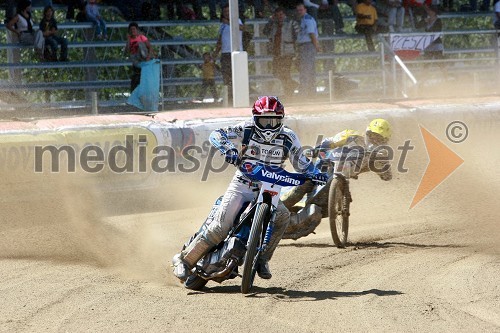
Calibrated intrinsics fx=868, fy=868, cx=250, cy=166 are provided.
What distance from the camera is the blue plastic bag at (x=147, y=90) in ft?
57.3

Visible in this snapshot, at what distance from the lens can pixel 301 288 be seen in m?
8.10

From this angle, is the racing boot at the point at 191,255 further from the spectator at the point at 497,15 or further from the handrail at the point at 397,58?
the spectator at the point at 497,15

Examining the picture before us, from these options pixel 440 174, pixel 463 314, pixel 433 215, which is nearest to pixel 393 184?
pixel 440 174

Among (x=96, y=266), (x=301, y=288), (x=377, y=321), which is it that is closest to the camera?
(x=377, y=321)

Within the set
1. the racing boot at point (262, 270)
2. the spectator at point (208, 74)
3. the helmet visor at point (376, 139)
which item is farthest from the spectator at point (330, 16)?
the racing boot at point (262, 270)

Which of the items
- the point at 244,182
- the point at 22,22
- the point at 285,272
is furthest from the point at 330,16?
the point at 244,182

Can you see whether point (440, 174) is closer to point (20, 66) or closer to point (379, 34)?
point (379, 34)

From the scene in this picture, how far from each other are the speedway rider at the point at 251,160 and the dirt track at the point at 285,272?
34cm

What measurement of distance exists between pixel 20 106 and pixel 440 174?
335 inches

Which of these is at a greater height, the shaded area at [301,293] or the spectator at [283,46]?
the spectator at [283,46]

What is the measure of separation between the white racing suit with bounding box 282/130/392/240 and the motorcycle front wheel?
0.15 metres

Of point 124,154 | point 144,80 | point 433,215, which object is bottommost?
point 433,215

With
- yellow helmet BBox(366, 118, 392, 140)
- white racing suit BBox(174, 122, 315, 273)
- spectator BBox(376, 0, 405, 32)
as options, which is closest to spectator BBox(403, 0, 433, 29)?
spectator BBox(376, 0, 405, 32)

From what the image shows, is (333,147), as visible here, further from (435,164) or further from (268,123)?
(435,164)
